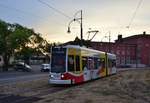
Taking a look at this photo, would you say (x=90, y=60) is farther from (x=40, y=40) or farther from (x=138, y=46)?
(x=138, y=46)

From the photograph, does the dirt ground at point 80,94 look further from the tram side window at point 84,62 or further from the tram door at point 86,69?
the tram door at point 86,69

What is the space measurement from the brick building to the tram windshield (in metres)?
115

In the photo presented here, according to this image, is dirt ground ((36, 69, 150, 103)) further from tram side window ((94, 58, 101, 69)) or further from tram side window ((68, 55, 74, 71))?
tram side window ((94, 58, 101, 69))

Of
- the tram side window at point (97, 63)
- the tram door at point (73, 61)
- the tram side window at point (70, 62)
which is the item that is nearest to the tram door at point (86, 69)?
the tram door at point (73, 61)

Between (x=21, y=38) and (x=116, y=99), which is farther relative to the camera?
(x=21, y=38)

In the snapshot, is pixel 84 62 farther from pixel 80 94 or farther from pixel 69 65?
pixel 80 94

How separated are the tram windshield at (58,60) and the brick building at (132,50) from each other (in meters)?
115

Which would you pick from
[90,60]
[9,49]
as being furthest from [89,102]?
[9,49]

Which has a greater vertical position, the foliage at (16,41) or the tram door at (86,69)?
the foliage at (16,41)

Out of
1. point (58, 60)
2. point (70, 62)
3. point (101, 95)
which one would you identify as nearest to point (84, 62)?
point (70, 62)

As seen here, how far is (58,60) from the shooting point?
31.0 meters

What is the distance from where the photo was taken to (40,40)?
10269 cm

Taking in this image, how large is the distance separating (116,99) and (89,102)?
1.77 meters

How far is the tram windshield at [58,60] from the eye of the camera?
101 feet
